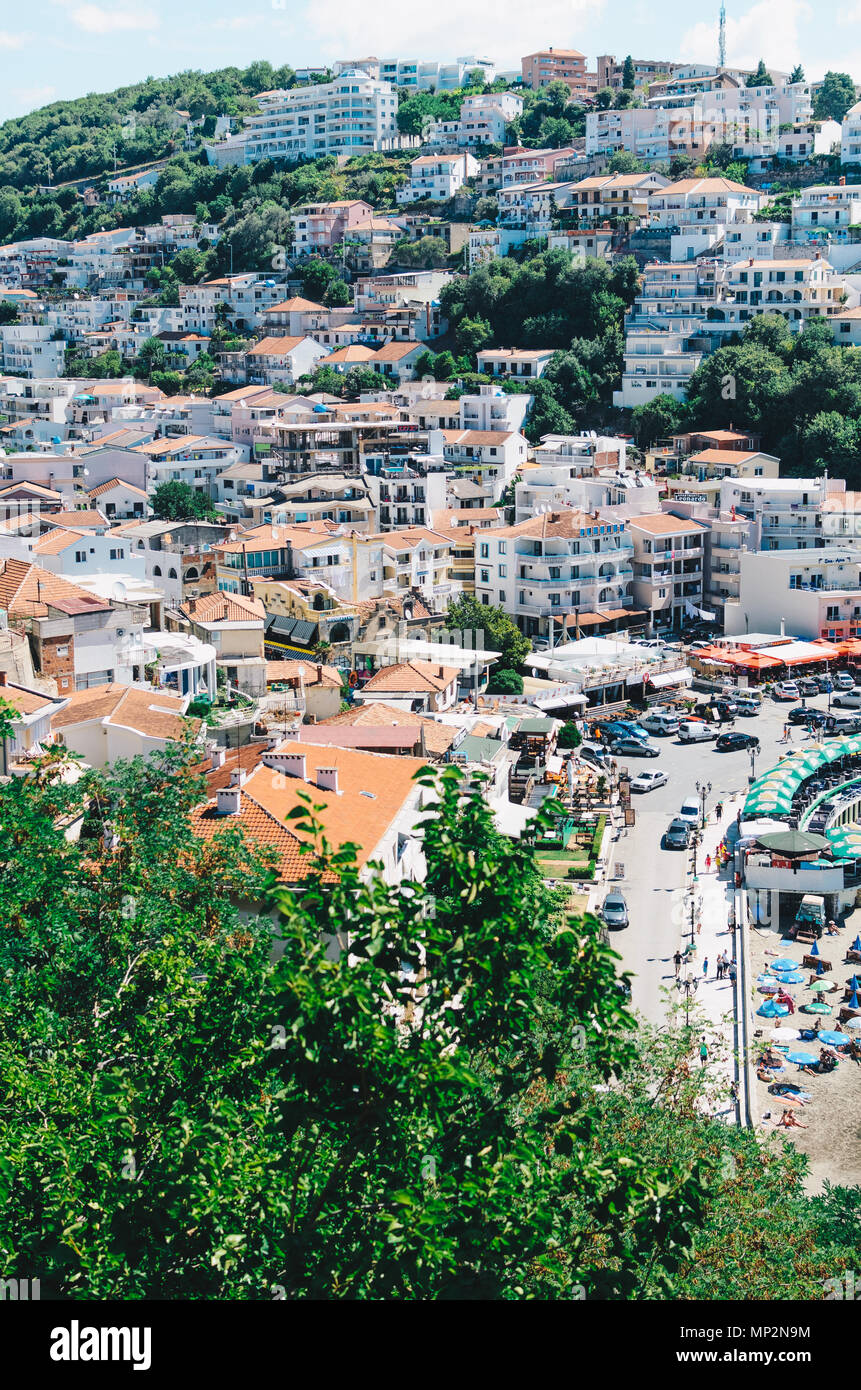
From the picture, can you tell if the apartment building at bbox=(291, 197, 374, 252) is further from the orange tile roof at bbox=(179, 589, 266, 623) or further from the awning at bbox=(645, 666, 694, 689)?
the orange tile roof at bbox=(179, 589, 266, 623)

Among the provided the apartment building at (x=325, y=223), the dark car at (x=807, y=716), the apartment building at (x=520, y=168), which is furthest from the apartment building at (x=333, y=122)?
the dark car at (x=807, y=716)

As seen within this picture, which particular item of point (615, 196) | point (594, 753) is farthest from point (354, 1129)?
point (615, 196)

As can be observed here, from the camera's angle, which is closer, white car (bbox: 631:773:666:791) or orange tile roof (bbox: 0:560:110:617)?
orange tile roof (bbox: 0:560:110:617)

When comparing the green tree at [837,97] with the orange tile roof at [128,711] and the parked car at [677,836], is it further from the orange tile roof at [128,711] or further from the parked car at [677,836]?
→ the orange tile roof at [128,711]

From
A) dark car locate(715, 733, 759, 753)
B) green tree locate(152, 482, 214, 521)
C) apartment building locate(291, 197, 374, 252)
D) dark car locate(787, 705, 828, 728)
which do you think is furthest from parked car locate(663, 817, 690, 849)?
apartment building locate(291, 197, 374, 252)

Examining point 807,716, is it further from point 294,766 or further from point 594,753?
point 294,766
